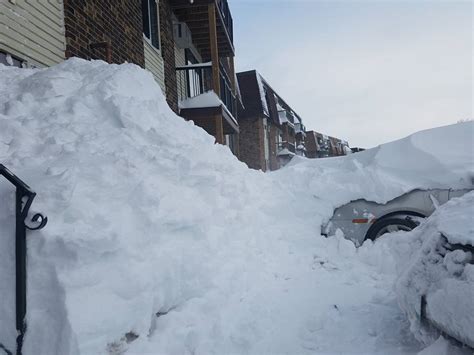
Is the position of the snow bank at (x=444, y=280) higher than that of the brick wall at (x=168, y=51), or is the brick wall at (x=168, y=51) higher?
the brick wall at (x=168, y=51)

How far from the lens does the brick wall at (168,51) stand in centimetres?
1117

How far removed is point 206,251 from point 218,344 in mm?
983

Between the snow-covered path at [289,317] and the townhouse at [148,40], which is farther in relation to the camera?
the townhouse at [148,40]

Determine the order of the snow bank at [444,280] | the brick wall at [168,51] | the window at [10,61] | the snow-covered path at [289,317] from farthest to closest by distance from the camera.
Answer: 1. the brick wall at [168,51]
2. the window at [10,61]
3. the snow-covered path at [289,317]
4. the snow bank at [444,280]

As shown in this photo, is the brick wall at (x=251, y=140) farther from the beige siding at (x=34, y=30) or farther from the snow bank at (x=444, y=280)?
the snow bank at (x=444, y=280)

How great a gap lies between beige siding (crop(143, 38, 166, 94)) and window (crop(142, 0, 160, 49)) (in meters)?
0.34

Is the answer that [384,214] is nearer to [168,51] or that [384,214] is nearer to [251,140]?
[168,51]

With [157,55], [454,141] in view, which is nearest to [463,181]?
[454,141]

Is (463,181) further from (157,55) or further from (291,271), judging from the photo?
(157,55)

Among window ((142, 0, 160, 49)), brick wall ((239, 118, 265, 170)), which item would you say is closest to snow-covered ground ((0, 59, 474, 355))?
window ((142, 0, 160, 49))

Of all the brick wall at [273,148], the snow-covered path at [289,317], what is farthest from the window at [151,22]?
the brick wall at [273,148]

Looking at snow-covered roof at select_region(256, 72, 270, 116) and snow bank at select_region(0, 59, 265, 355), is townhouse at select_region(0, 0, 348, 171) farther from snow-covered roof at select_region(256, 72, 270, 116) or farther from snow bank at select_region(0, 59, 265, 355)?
snow-covered roof at select_region(256, 72, 270, 116)

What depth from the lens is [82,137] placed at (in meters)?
3.62

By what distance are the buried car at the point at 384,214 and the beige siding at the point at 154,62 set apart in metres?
6.18
